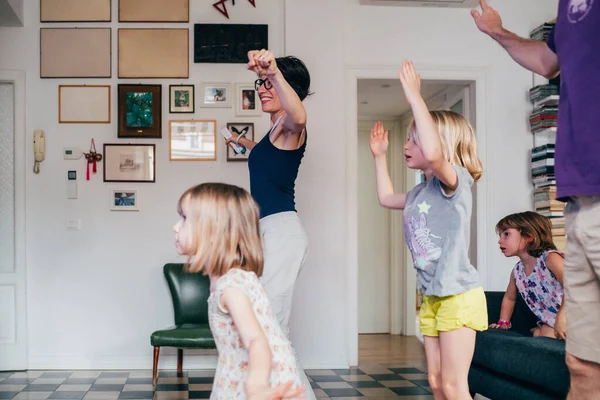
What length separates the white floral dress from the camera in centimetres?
165

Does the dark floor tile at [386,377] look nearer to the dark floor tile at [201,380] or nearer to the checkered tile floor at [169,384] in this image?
the checkered tile floor at [169,384]

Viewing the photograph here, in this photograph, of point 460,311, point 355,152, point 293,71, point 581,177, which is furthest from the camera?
point 355,152

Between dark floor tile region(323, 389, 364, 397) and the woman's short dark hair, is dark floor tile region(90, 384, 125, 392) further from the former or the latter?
the woman's short dark hair

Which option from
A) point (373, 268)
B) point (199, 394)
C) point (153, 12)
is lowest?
point (199, 394)

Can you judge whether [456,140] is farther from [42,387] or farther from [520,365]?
[42,387]

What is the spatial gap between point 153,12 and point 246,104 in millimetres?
955

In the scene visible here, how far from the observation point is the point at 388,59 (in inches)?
208

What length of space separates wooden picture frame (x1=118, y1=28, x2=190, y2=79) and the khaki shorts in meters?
3.96

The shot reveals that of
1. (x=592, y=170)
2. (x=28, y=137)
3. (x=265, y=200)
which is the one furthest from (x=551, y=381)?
(x=28, y=137)

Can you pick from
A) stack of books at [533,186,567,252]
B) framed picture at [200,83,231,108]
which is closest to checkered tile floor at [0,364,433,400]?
stack of books at [533,186,567,252]

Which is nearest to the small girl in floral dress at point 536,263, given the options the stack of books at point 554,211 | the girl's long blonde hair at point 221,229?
the stack of books at point 554,211

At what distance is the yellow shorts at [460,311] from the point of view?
2.14 m

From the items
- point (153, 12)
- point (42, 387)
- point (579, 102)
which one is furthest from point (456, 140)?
point (153, 12)

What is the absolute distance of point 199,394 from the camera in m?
4.09
